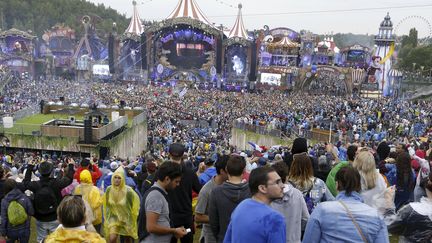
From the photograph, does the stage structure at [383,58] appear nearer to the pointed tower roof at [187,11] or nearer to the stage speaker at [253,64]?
the stage speaker at [253,64]

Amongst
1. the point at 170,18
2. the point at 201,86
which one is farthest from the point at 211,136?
the point at 170,18

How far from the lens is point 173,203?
454cm

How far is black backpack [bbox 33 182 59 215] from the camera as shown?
524 centimetres

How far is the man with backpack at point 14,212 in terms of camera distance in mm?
5168

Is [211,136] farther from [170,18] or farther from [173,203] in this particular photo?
[170,18]

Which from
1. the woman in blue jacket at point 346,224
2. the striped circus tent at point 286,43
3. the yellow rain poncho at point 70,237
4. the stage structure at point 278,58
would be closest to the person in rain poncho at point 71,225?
the yellow rain poncho at point 70,237

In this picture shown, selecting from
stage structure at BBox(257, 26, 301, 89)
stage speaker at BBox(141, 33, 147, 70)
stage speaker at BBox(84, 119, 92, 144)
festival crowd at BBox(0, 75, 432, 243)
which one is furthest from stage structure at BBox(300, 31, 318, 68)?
festival crowd at BBox(0, 75, 432, 243)

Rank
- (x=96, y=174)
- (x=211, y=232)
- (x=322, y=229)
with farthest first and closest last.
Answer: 1. (x=96, y=174)
2. (x=211, y=232)
3. (x=322, y=229)

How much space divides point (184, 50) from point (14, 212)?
151 feet

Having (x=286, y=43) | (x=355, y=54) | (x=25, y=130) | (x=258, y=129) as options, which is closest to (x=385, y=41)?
(x=355, y=54)

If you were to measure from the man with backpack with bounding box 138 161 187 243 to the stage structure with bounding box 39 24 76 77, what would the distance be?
56310 mm

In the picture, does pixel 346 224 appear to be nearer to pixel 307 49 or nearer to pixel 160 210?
pixel 160 210

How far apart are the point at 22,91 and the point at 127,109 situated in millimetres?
16040

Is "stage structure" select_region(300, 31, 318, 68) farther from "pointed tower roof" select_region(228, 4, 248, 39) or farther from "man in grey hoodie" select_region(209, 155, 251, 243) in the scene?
"man in grey hoodie" select_region(209, 155, 251, 243)
